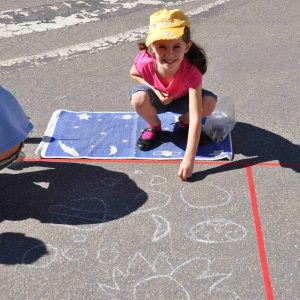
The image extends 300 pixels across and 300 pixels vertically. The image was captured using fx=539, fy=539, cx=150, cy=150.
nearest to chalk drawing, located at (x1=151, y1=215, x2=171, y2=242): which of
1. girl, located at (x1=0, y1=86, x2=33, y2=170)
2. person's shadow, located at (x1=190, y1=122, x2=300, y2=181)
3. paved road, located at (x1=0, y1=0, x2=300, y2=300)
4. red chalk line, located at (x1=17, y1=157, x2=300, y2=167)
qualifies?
paved road, located at (x1=0, y1=0, x2=300, y2=300)

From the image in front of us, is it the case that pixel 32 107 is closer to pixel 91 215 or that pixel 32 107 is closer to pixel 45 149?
pixel 45 149

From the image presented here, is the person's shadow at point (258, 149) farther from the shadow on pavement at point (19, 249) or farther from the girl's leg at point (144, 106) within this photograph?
the shadow on pavement at point (19, 249)

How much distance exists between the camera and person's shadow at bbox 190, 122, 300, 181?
10.6 feet

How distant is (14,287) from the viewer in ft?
7.97

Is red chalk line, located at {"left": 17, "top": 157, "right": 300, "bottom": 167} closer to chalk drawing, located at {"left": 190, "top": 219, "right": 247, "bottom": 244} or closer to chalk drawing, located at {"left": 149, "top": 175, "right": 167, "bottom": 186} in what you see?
chalk drawing, located at {"left": 149, "top": 175, "right": 167, "bottom": 186}

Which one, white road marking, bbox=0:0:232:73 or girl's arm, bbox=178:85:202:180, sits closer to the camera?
girl's arm, bbox=178:85:202:180

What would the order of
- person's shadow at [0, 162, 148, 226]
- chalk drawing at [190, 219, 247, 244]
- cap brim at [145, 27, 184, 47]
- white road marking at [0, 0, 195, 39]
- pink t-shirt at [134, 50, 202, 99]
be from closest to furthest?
1. chalk drawing at [190, 219, 247, 244]
2. person's shadow at [0, 162, 148, 226]
3. cap brim at [145, 27, 184, 47]
4. pink t-shirt at [134, 50, 202, 99]
5. white road marking at [0, 0, 195, 39]

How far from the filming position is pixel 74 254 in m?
2.60

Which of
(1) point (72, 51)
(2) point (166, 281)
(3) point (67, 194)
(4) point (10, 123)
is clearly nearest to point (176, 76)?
(3) point (67, 194)

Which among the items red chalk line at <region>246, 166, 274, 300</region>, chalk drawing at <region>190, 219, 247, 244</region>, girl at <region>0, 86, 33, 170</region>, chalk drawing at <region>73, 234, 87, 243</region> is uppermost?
girl at <region>0, 86, 33, 170</region>

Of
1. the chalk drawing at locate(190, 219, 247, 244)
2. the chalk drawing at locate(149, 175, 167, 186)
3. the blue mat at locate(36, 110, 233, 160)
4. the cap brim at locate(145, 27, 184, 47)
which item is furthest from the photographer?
the blue mat at locate(36, 110, 233, 160)

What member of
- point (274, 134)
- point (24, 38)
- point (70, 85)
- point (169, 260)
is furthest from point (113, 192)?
point (24, 38)

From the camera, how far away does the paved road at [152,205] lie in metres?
2.45

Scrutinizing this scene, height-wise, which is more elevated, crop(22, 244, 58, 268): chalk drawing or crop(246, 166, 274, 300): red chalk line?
crop(22, 244, 58, 268): chalk drawing
